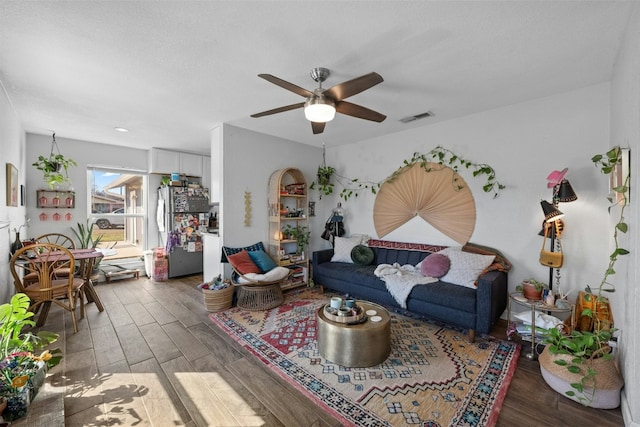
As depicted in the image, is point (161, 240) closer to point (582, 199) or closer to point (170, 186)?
point (170, 186)

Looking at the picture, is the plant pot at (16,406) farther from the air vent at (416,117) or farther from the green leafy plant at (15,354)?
the air vent at (416,117)

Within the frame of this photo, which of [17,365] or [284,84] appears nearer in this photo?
[17,365]

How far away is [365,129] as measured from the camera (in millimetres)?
3828

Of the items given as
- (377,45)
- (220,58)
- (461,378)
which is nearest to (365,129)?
(377,45)

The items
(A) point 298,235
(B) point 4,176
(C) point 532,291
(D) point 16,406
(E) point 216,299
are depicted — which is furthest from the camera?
(A) point 298,235

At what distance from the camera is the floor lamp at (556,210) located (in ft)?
7.63

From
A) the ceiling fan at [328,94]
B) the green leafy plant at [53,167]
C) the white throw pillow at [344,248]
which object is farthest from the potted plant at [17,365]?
the white throw pillow at [344,248]

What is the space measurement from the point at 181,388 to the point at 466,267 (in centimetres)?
281

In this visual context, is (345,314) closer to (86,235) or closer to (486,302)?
(486,302)

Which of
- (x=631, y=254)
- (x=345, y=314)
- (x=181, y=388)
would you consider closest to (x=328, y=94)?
(x=345, y=314)

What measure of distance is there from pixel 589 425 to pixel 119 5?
369 centimetres

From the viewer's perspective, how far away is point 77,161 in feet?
14.3

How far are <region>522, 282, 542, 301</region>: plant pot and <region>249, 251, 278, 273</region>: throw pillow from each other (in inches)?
111

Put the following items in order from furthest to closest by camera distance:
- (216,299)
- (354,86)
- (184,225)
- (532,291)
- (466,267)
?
(184,225) < (216,299) < (466,267) < (532,291) < (354,86)
